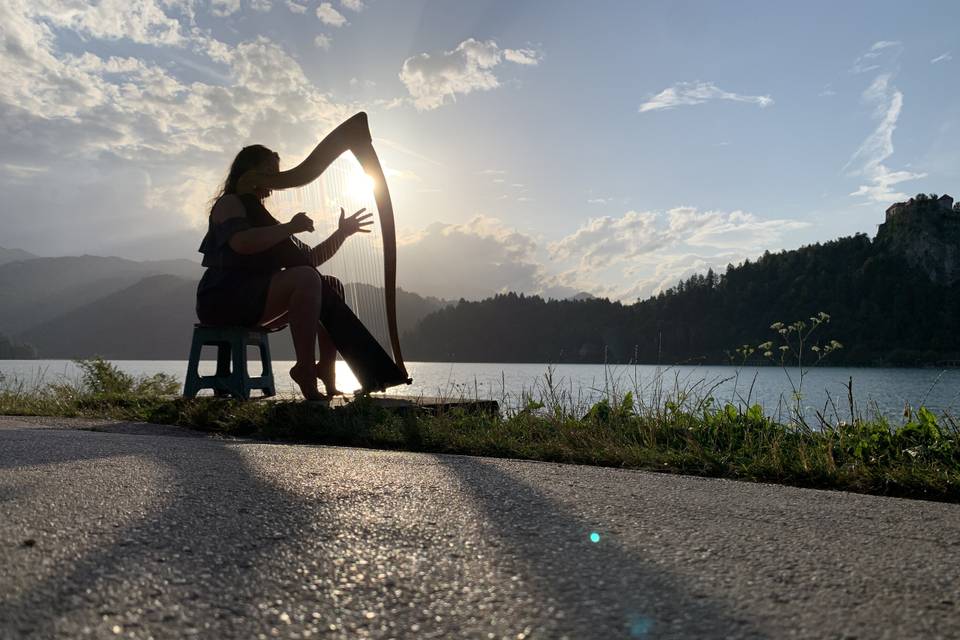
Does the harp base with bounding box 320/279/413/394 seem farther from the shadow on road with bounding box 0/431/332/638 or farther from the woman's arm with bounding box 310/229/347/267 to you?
the shadow on road with bounding box 0/431/332/638

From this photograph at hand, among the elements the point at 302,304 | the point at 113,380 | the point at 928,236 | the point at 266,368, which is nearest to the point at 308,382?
the point at 302,304

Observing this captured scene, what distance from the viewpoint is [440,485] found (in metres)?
2.77

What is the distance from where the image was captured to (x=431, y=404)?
6.16m

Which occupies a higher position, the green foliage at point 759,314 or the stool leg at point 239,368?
the green foliage at point 759,314

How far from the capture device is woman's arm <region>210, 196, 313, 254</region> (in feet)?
20.0

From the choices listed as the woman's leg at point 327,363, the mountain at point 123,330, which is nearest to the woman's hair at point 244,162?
the woman's leg at point 327,363

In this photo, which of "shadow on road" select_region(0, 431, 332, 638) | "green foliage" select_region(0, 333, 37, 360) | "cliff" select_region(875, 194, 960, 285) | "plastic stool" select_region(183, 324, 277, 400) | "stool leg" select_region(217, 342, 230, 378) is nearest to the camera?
"shadow on road" select_region(0, 431, 332, 638)

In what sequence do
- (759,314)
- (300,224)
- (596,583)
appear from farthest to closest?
(759,314) → (300,224) → (596,583)

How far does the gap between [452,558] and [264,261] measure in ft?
17.1

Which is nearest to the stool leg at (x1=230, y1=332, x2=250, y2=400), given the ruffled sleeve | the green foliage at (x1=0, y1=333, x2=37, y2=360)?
the ruffled sleeve

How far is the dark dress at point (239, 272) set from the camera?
6.32 metres

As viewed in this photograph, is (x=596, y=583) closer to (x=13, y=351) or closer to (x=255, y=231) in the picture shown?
(x=255, y=231)

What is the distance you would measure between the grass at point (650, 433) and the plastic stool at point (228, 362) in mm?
400

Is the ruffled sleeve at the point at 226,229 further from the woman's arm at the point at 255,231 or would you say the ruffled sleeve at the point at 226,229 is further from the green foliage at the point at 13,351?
the green foliage at the point at 13,351
